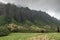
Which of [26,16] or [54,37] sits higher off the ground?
[26,16]

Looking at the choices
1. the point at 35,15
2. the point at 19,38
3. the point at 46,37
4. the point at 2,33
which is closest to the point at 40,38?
the point at 46,37

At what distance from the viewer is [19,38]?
2938 cm

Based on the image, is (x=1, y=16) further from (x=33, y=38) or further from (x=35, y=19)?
(x=33, y=38)

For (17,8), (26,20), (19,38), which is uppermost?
(17,8)

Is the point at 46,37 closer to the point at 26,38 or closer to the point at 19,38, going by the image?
the point at 26,38

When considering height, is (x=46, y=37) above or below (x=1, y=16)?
below

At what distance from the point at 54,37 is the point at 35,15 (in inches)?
2688

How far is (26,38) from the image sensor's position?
29.0 meters

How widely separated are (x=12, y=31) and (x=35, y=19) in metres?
63.2

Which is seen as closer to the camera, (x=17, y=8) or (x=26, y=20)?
(x=26, y=20)

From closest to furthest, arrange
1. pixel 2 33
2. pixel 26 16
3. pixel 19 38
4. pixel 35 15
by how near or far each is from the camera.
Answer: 1. pixel 19 38
2. pixel 2 33
3. pixel 26 16
4. pixel 35 15

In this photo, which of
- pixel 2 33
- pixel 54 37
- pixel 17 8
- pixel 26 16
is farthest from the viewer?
pixel 17 8

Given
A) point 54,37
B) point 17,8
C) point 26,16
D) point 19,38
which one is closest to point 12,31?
point 19,38

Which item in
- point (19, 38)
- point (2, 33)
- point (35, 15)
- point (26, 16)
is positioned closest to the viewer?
point (19, 38)
